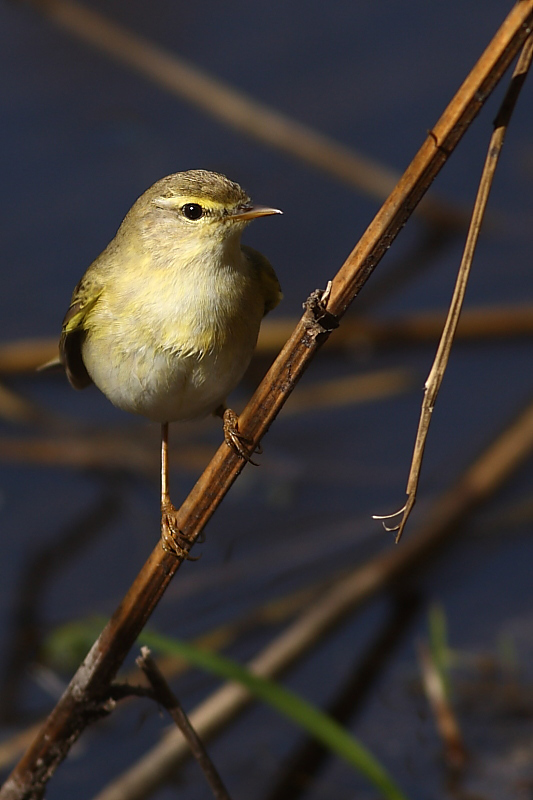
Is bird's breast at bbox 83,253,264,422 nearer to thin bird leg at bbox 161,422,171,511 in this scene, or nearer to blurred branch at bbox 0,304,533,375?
thin bird leg at bbox 161,422,171,511

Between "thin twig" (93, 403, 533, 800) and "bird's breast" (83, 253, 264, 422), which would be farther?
"thin twig" (93, 403, 533, 800)

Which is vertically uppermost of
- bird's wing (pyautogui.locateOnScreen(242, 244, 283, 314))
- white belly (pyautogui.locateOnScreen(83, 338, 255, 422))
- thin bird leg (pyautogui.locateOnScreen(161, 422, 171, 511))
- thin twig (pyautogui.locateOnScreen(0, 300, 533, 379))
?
thin twig (pyautogui.locateOnScreen(0, 300, 533, 379))

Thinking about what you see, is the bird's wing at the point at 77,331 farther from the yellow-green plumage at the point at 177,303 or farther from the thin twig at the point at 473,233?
the thin twig at the point at 473,233

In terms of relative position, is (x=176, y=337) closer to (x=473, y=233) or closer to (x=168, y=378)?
(x=168, y=378)

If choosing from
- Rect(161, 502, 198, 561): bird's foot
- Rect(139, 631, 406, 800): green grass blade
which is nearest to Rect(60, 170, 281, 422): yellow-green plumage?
Rect(161, 502, 198, 561): bird's foot

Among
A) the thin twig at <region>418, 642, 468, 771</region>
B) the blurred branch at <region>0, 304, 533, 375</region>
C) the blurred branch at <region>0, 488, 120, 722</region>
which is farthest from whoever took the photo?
the blurred branch at <region>0, 304, 533, 375</region>

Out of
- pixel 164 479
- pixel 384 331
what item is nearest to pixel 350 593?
pixel 164 479

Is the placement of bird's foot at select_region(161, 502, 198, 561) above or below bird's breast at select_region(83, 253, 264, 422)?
below

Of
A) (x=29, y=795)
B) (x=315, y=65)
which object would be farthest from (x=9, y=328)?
(x=29, y=795)
